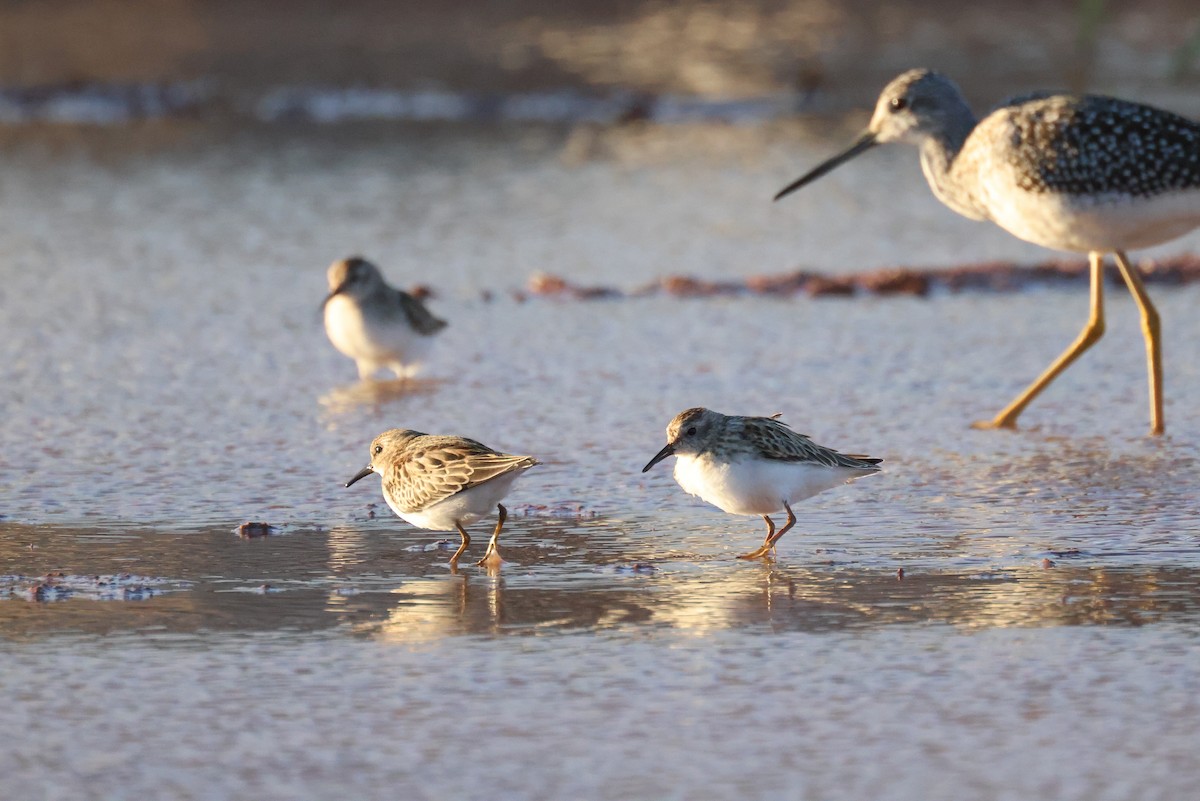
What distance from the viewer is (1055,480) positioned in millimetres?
8609

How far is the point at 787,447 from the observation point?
740cm

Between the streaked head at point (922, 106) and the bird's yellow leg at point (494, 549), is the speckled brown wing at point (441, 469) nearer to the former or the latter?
the bird's yellow leg at point (494, 549)

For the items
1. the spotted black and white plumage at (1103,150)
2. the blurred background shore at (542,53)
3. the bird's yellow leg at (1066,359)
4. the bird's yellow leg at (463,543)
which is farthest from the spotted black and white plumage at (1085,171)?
the blurred background shore at (542,53)

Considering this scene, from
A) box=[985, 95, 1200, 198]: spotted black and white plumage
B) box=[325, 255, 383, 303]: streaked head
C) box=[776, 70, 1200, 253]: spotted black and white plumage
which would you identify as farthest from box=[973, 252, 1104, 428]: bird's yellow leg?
box=[325, 255, 383, 303]: streaked head

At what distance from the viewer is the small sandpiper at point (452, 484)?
23.9 feet

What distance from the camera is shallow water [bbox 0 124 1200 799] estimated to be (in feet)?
17.2

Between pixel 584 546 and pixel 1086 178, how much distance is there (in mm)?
3363

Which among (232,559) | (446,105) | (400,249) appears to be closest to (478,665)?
(232,559)

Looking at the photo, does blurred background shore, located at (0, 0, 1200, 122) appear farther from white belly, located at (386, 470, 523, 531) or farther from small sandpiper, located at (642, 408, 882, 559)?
white belly, located at (386, 470, 523, 531)

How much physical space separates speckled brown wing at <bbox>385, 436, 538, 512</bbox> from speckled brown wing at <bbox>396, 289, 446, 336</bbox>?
3.58 metres

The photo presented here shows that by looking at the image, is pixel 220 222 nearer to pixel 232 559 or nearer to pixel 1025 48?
pixel 232 559

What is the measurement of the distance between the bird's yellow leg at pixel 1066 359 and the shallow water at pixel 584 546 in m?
0.15

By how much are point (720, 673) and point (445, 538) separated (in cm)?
234

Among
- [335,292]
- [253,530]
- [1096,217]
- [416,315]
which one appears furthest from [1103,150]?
[335,292]
